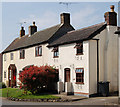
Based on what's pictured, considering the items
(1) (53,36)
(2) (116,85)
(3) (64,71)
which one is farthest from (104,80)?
(1) (53,36)

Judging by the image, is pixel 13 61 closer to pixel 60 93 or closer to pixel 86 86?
pixel 60 93

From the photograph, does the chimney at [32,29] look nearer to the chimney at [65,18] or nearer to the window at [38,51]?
the window at [38,51]

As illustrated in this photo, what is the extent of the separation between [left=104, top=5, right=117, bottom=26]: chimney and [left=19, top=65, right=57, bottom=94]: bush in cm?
784

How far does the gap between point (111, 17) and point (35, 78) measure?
9366 millimetres

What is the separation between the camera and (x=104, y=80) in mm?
19484

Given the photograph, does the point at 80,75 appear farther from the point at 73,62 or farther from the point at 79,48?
the point at 79,48

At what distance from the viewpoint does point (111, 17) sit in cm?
1997

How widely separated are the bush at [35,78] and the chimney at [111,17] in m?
7.84

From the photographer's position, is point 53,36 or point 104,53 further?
point 53,36

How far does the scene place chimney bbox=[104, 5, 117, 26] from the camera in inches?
782

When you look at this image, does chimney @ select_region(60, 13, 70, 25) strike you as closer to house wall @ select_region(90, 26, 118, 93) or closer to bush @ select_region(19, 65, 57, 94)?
bush @ select_region(19, 65, 57, 94)

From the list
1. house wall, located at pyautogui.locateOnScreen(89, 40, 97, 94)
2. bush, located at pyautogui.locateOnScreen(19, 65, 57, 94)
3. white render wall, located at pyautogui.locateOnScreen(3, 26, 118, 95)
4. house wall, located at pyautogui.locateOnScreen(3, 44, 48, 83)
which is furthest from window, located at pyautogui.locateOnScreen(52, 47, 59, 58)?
house wall, located at pyautogui.locateOnScreen(89, 40, 97, 94)

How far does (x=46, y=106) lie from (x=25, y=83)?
19.7 feet

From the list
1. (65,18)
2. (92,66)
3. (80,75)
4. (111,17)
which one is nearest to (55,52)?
(80,75)
